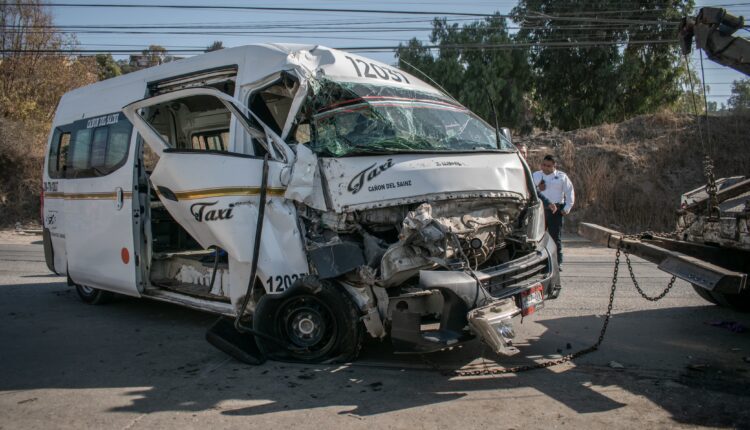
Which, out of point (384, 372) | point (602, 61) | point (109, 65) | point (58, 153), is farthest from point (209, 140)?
point (109, 65)

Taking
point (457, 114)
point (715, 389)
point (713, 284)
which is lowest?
point (715, 389)

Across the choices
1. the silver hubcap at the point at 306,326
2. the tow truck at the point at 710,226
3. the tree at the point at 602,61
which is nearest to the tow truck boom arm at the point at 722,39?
the tow truck at the point at 710,226

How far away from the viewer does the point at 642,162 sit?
1814cm

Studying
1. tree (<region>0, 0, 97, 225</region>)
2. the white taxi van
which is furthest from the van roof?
tree (<region>0, 0, 97, 225</region>)

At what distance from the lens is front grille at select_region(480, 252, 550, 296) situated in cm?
486

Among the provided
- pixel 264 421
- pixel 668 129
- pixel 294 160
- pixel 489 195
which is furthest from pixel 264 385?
pixel 668 129

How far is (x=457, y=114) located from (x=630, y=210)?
12.0 metres

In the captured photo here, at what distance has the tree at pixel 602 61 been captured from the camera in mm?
24094

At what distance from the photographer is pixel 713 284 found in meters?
4.59

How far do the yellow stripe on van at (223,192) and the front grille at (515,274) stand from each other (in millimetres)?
1874

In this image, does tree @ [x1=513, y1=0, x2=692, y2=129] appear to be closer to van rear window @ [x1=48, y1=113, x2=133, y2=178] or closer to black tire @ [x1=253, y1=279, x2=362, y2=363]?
van rear window @ [x1=48, y1=113, x2=133, y2=178]

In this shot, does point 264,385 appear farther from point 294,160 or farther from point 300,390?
point 294,160

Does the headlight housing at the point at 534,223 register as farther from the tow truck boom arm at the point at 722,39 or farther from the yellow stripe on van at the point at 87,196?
the yellow stripe on van at the point at 87,196

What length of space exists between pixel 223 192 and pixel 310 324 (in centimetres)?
139
